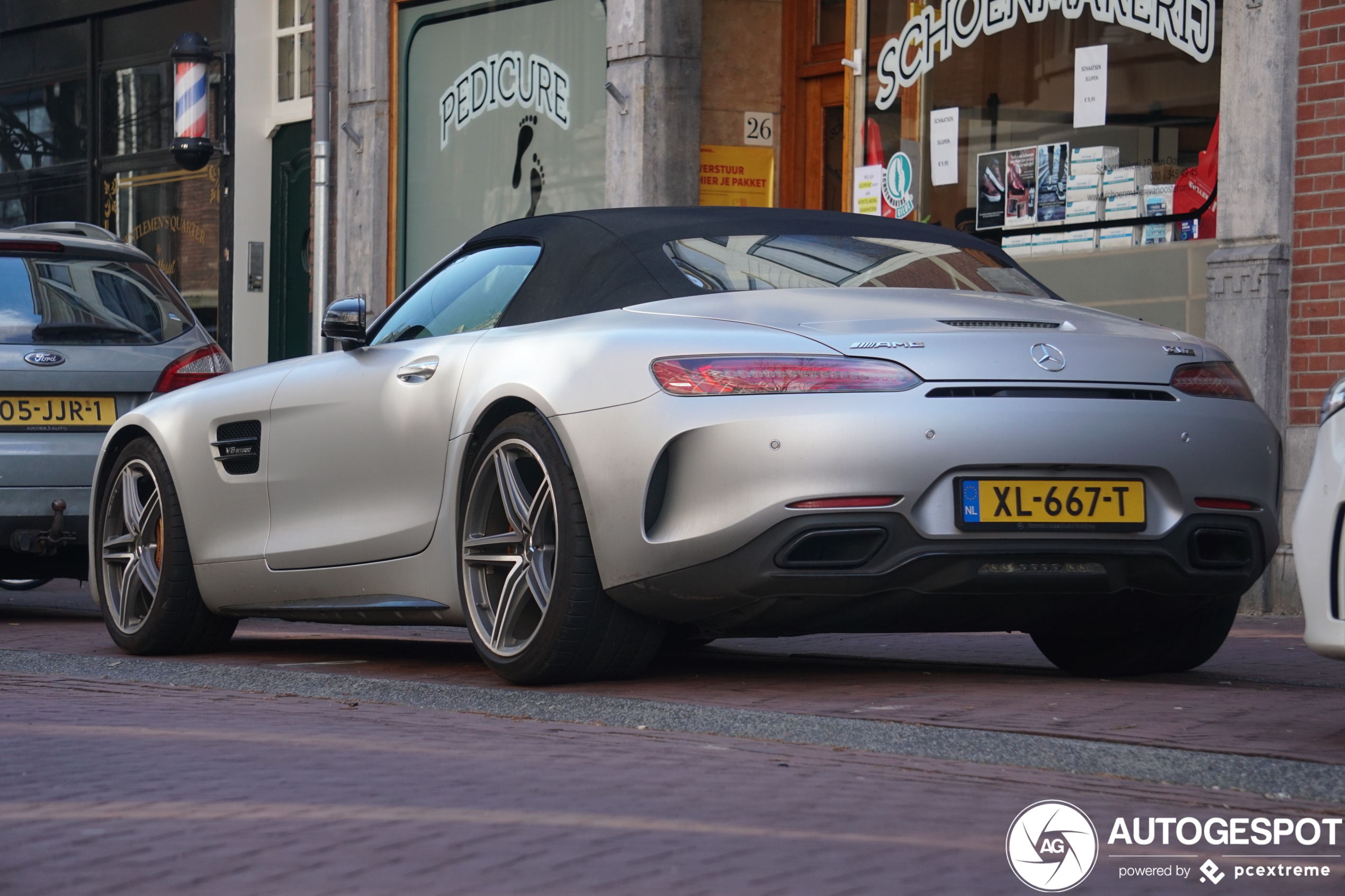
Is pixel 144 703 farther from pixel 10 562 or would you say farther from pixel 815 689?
pixel 10 562

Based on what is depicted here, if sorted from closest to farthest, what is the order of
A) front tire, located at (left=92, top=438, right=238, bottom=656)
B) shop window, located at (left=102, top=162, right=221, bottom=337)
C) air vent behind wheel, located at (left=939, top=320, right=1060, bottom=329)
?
air vent behind wheel, located at (left=939, top=320, right=1060, bottom=329)
front tire, located at (left=92, top=438, right=238, bottom=656)
shop window, located at (left=102, top=162, right=221, bottom=337)

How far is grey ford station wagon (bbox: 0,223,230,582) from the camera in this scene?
8.45 meters

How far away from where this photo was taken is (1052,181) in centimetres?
1198

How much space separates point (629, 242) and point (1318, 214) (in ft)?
18.5

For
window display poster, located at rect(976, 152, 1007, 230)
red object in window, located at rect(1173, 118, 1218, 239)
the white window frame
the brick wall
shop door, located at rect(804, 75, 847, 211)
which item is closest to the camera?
the brick wall

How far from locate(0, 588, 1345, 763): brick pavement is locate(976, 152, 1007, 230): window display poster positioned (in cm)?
451

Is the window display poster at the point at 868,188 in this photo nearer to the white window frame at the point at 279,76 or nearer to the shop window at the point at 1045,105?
the shop window at the point at 1045,105

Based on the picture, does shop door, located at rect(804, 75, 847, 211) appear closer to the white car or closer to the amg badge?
the amg badge

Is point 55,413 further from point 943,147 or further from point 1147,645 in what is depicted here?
point 943,147

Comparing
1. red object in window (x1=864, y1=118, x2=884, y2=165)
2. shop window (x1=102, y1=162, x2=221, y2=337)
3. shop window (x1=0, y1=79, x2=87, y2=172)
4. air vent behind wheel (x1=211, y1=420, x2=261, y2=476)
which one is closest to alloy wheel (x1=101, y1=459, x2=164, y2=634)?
air vent behind wheel (x1=211, y1=420, x2=261, y2=476)

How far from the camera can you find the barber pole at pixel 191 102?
1922 cm

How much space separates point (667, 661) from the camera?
6.34 meters

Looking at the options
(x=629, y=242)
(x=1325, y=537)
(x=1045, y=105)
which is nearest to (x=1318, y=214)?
(x=1045, y=105)

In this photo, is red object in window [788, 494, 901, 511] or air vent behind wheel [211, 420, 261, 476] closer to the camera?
red object in window [788, 494, 901, 511]
